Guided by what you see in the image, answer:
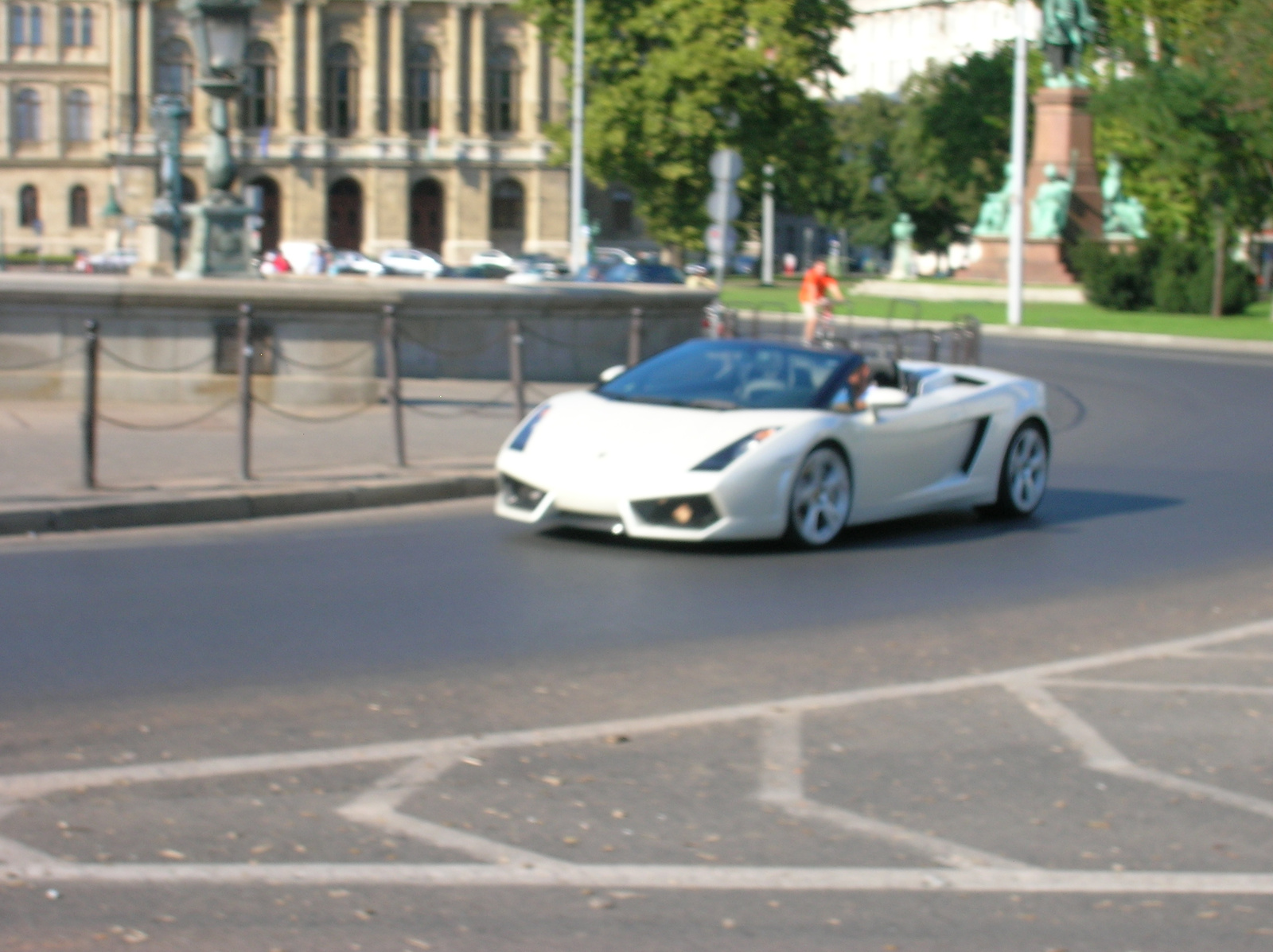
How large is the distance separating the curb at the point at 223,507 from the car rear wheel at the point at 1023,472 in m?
3.68

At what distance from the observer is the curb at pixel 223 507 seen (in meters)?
10.5

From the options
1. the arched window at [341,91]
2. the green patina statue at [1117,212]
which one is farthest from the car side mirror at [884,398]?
the arched window at [341,91]

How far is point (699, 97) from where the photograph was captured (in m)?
55.6

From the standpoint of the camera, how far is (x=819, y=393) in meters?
10.6

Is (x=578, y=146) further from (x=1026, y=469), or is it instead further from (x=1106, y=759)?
(x=1106, y=759)

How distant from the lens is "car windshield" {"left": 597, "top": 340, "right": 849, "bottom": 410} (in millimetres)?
10555

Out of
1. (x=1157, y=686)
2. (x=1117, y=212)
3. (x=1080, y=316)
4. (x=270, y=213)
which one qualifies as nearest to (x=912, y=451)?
(x=1157, y=686)

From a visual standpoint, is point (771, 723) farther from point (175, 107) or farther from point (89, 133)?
point (89, 133)

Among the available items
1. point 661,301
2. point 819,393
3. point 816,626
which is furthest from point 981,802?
point 661,301

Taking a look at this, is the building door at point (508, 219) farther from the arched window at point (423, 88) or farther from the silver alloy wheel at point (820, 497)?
the silver alloy wheel at point (820, 497)

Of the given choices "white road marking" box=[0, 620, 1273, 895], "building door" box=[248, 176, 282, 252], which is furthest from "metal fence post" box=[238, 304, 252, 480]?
"building door" box=[248, 176, 282, 252]

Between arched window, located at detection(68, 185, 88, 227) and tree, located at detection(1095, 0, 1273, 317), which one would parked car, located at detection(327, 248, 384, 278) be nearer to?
tree, located at detection(1095, 0, 1273, 317)

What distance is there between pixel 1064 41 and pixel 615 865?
59423 millimetres

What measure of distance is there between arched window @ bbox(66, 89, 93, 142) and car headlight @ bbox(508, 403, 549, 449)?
101 meters
